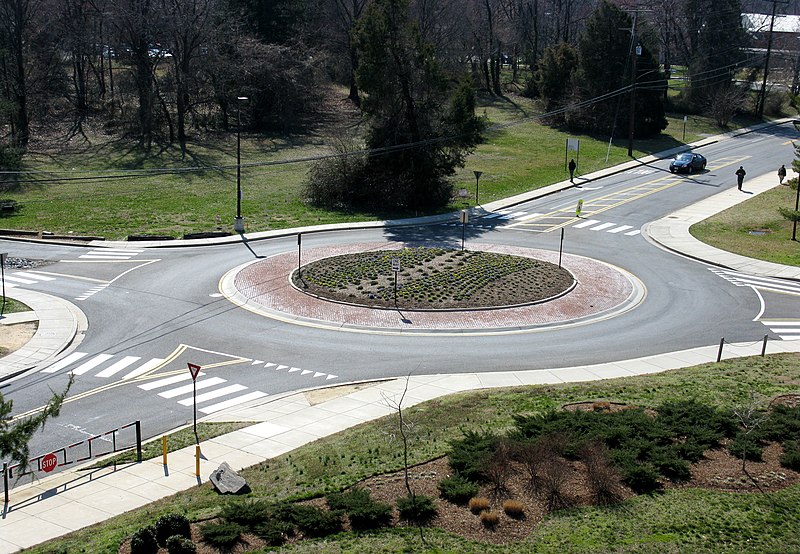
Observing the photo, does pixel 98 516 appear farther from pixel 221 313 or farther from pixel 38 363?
pixel 221 313

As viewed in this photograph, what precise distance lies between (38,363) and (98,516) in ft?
39.4

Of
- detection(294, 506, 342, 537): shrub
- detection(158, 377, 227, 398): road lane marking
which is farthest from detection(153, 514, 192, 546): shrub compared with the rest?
detection(158, 377, 227, 398): road lane marking

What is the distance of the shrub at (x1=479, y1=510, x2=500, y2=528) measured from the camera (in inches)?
583

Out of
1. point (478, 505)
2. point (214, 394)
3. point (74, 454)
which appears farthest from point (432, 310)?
point (478, 505)

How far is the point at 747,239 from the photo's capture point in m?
45.8

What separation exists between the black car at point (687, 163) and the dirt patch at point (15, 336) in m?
49.8

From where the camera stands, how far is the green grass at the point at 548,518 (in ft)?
46.3

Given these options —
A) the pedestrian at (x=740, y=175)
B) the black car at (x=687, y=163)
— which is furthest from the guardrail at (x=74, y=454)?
the black car at (x=687, y=163)

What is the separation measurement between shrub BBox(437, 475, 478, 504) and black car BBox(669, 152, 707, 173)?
5375cm

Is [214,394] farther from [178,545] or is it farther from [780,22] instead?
[780,22]

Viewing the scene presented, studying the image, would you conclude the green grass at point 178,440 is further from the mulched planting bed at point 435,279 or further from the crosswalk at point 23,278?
the crosswalk at point 23,278

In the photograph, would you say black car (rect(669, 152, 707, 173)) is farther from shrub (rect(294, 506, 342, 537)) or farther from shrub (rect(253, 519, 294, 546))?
shrub (rect(253, 519, 294, 546))

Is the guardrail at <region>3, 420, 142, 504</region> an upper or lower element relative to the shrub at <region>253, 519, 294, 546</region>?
lower

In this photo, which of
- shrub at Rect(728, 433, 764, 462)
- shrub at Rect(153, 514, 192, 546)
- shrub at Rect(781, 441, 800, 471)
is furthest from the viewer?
shrub at Rect(728, 433, 764, 462)
